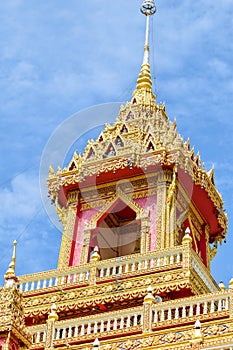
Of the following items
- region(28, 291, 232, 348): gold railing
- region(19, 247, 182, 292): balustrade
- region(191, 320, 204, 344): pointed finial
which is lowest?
region(191, 320, 204, 344): pointed finial

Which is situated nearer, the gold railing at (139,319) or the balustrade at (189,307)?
the gold railing at (139,319)

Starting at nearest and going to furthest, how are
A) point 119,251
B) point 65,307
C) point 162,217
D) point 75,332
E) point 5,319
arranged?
1. point 5,319
2. point 75,332
3. point 65,307
4. point 162,217
5. point 119,251

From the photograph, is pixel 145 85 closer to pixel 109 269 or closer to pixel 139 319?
pixel 109 269

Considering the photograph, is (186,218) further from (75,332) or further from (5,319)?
(5,319)

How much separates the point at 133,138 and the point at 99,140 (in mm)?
1368

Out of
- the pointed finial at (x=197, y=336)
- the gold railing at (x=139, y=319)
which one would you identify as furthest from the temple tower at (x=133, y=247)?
the pointed finial at (x=197, y=336)

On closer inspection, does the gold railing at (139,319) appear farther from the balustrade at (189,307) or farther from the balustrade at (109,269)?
the balustrade at (109,269)

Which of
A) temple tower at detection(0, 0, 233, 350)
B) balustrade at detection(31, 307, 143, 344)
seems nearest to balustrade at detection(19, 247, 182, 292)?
temple tower at detection(0, 0, 233, 350)

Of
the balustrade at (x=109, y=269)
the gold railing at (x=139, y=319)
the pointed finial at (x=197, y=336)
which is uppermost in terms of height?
the balustrade at (x=109, y=269)

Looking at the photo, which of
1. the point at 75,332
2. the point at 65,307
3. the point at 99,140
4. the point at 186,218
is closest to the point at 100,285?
the point at 65,307

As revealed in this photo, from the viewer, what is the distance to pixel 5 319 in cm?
2056

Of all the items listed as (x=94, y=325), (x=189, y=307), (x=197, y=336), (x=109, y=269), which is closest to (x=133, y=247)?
(x=109, y=269)

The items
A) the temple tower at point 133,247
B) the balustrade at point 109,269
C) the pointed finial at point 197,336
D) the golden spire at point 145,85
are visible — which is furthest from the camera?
the golden spire at point 145,85

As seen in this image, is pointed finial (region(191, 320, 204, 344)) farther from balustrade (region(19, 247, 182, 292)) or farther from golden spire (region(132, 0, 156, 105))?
golden spire (region(132, 0, 156, 105))
